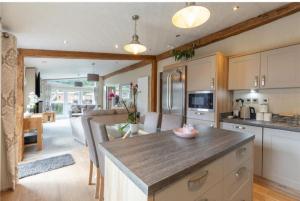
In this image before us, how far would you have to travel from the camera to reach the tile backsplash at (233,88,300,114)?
2.50m

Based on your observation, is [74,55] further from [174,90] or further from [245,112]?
[245,112]

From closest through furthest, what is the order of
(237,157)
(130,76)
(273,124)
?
(237,157)
(273,124)
(130,76)

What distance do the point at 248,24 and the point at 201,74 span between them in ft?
3.65

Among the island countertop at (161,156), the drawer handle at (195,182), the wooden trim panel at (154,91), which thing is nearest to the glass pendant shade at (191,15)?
the island countertop at (161,156)

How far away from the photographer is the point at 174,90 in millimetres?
4066

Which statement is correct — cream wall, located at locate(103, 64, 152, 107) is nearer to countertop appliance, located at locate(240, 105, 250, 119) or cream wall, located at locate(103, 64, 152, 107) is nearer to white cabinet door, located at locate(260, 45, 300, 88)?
countertop appliance, located at locate(240, 105, 250, 119)

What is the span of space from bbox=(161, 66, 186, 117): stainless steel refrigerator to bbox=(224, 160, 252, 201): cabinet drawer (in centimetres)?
219

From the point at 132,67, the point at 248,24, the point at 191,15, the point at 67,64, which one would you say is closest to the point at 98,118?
the point at 132,67

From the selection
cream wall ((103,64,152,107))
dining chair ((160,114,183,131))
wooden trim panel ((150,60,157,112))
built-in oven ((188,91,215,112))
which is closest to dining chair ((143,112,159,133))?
dining chair ((160,114,183,131))

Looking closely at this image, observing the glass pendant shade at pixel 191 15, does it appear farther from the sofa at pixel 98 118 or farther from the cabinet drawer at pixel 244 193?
the sofa at pixel 98 118

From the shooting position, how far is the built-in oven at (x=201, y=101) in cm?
314

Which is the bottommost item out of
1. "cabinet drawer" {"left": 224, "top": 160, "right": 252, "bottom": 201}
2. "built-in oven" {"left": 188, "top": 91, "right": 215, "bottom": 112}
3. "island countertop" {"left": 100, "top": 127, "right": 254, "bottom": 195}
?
"cabinet drawer" {"left": 224, "top": 160, "right": 252, "bottom": 201}

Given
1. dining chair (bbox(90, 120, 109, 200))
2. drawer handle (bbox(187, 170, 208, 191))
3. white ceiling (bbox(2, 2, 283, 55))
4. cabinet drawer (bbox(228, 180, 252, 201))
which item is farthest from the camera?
white ceiling (bbox(2, 2, 283, 55))

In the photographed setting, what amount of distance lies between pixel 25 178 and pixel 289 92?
431 centimetres
